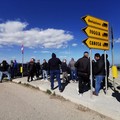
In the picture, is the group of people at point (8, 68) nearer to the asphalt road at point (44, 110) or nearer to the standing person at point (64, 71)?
the standing person at point (64, 71)

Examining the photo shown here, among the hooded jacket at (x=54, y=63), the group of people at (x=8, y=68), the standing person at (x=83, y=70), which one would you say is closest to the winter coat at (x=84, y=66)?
the standing person at (x=83, y=70)

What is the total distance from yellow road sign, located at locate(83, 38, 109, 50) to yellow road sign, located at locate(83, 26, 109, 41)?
0.18 m

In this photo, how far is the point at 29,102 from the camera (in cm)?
879

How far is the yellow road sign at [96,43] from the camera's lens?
8698 millimetres

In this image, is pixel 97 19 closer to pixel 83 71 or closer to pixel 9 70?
pixel 83 71

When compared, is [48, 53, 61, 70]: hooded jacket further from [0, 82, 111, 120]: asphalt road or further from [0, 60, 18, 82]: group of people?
[0, 60, 18, 82]: group of people

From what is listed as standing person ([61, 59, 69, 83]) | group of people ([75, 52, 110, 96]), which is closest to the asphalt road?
group of people ([75, 52, 110, 96])

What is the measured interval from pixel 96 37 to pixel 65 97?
9.83 ft

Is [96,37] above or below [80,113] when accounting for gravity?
above

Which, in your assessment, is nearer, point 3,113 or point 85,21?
point 3,113

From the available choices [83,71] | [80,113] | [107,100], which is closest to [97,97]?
[107,100]

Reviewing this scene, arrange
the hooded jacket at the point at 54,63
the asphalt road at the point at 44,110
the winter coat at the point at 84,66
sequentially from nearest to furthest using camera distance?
1. the asphalt road at the point at 44,110
2. the winter coat at the point at 84,66
3. the hooded jacket at the point at 54,63

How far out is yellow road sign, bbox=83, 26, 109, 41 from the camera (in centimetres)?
880

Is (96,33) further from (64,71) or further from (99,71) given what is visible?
(64,71)
